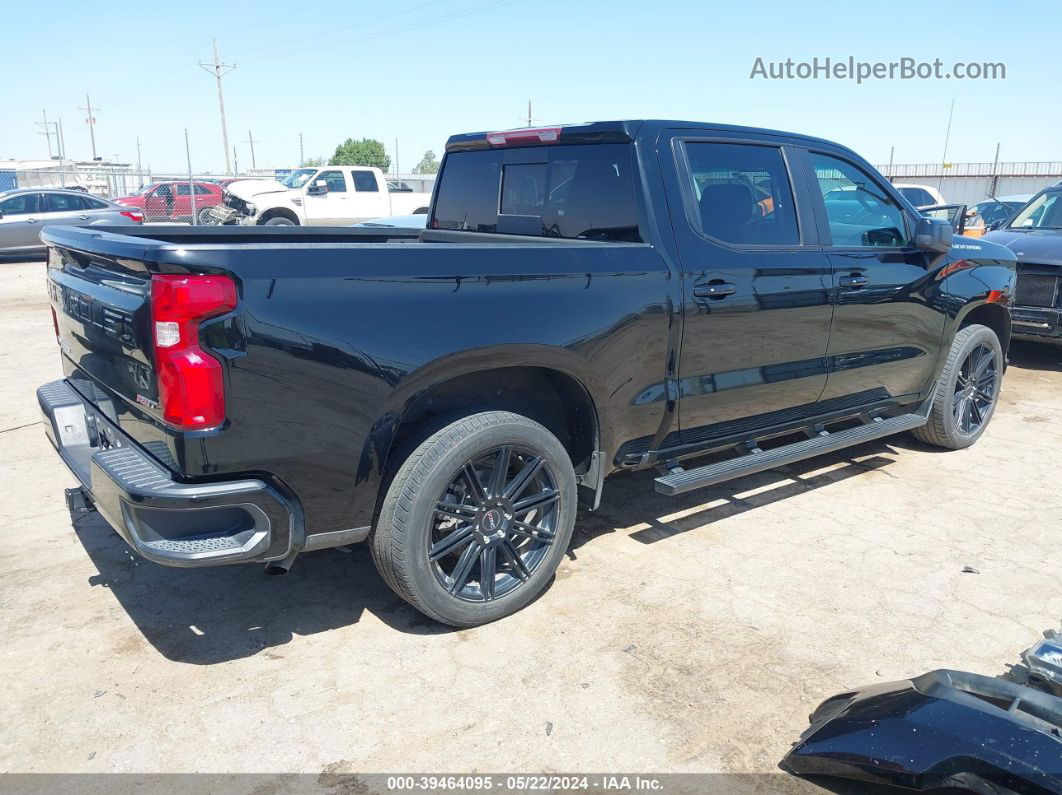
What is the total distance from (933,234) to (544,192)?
2.35 meters

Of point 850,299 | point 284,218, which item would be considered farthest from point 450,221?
point 284,218

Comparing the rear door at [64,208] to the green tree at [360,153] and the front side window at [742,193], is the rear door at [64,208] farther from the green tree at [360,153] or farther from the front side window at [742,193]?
the green tree at [360,153]

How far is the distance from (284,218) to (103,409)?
1722cm

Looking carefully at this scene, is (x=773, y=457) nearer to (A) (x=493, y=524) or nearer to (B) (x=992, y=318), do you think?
(A) (x=493, y=524)

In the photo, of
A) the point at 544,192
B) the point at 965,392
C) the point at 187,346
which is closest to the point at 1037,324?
the point at 965,392

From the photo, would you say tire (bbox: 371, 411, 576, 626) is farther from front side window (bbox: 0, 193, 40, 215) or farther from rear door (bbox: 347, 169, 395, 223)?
front side window (bbox: 0, 193, 40, 215)

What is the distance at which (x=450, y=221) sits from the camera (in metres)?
A: 4.86

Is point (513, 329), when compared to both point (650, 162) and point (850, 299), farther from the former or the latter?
point (850, 299)

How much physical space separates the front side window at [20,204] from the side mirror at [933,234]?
1863 centimetres

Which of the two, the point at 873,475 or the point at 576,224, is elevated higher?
the point at 576,224

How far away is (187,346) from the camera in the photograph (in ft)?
8.39

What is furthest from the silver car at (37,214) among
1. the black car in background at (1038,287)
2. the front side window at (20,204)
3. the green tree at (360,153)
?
the green tree at (360,153)

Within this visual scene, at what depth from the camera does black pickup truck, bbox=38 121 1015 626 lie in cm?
264

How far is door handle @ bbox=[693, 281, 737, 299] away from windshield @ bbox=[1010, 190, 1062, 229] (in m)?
6.80
